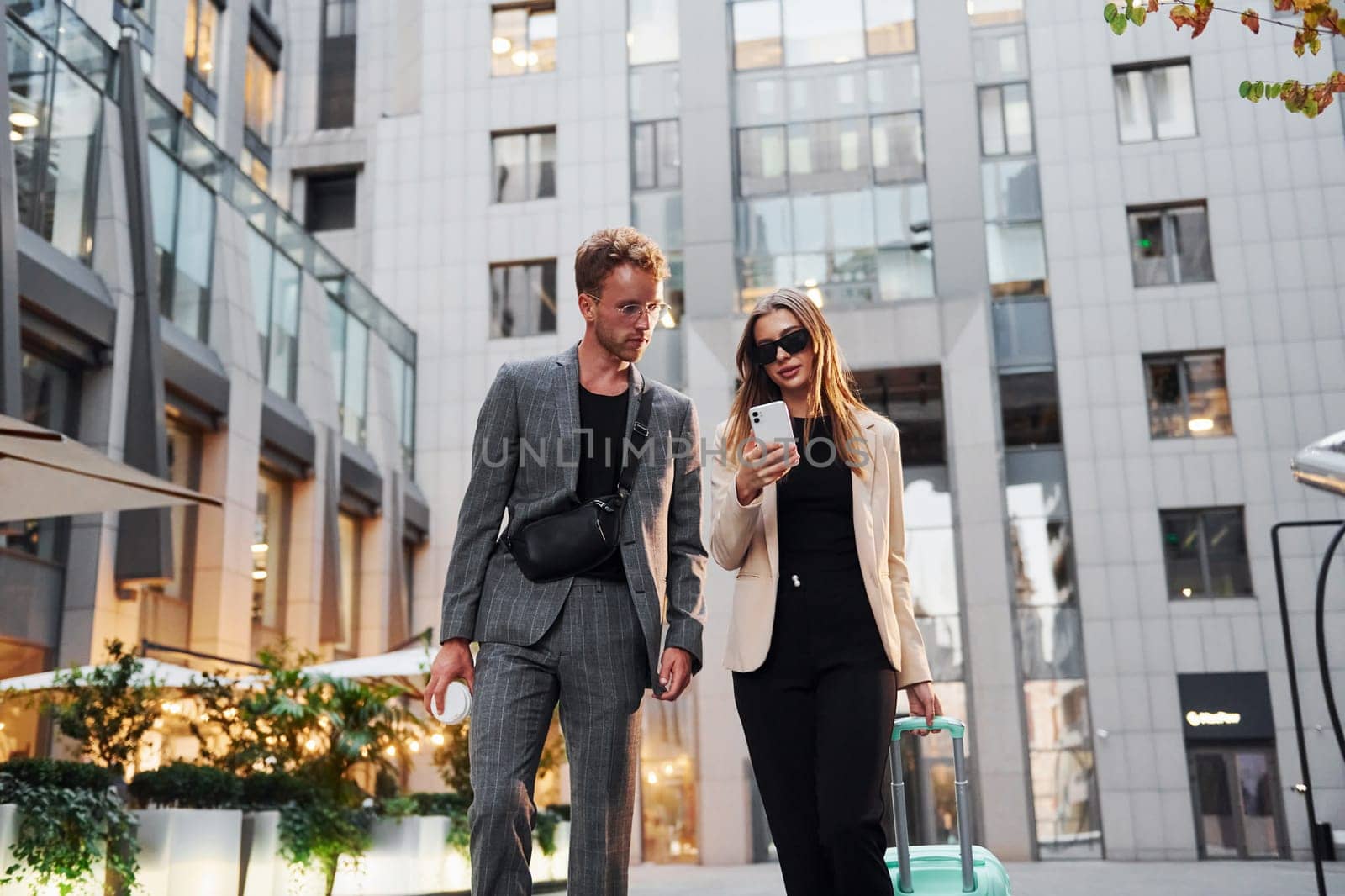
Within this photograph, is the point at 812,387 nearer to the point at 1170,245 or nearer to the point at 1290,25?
the point at 1290,25

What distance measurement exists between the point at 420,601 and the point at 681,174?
10.6 metres

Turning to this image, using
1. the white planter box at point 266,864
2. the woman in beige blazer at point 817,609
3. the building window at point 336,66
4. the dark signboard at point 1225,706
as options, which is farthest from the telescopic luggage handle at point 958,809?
the building window at point 336,66

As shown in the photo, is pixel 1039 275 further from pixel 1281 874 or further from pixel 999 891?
pixel 999 891

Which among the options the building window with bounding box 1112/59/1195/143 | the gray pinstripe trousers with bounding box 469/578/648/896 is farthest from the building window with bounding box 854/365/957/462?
the gray pinstripe trousers with bounding box 469/578/648/896

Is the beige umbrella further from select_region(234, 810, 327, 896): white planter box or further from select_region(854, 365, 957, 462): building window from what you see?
select_region(854, 365, 957, 462): building window

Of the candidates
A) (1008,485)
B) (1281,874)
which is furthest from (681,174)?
(1281,874)

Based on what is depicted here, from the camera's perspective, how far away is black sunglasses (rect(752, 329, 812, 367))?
4.32 meters

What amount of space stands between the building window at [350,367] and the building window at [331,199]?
30.9 feet

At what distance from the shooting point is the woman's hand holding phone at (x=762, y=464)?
150 inches

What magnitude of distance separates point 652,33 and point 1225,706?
59.7ft

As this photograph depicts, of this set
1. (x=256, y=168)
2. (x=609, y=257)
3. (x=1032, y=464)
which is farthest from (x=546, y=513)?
(x=256, y=168)

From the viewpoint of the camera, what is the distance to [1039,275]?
27.0 m

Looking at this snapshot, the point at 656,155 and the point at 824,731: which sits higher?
the point at 656,155

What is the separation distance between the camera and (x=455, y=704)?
149 inches
